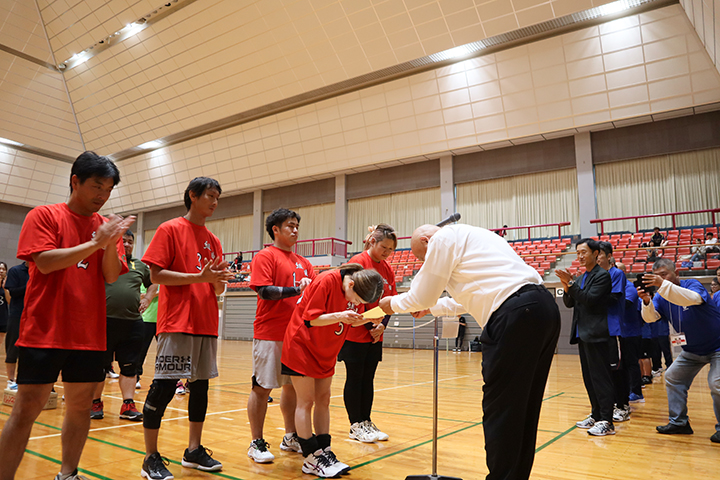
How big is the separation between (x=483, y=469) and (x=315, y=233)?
19045 mm

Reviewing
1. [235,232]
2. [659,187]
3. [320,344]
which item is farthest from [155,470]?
[235,232]

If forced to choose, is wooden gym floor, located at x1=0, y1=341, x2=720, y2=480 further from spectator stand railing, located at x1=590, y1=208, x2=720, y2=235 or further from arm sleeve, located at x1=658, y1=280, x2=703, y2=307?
spectator stand railing, located at x1=590, y1=208, x2=720, y2=235

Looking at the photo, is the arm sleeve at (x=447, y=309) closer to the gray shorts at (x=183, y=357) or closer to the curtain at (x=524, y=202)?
the gray shorts at (x=183, y=357)

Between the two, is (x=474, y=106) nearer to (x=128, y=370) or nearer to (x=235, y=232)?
(x=235, y=232)

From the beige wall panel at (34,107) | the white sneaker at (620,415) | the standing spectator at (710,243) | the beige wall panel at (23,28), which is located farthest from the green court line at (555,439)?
the beige wall panel at (34,107)

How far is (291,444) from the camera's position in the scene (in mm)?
3330

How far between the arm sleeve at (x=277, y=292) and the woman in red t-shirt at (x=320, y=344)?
18cm

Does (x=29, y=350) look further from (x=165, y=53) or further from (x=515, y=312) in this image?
(x=165, y=53)

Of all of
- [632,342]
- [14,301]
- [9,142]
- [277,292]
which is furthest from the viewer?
[9,142]

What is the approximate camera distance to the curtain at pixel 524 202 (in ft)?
54.5

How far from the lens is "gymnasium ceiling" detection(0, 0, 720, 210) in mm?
15062

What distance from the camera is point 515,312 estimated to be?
205cm

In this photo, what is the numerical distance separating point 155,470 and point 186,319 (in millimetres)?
833

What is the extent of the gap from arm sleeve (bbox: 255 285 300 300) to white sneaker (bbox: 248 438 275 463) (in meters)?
0.94
